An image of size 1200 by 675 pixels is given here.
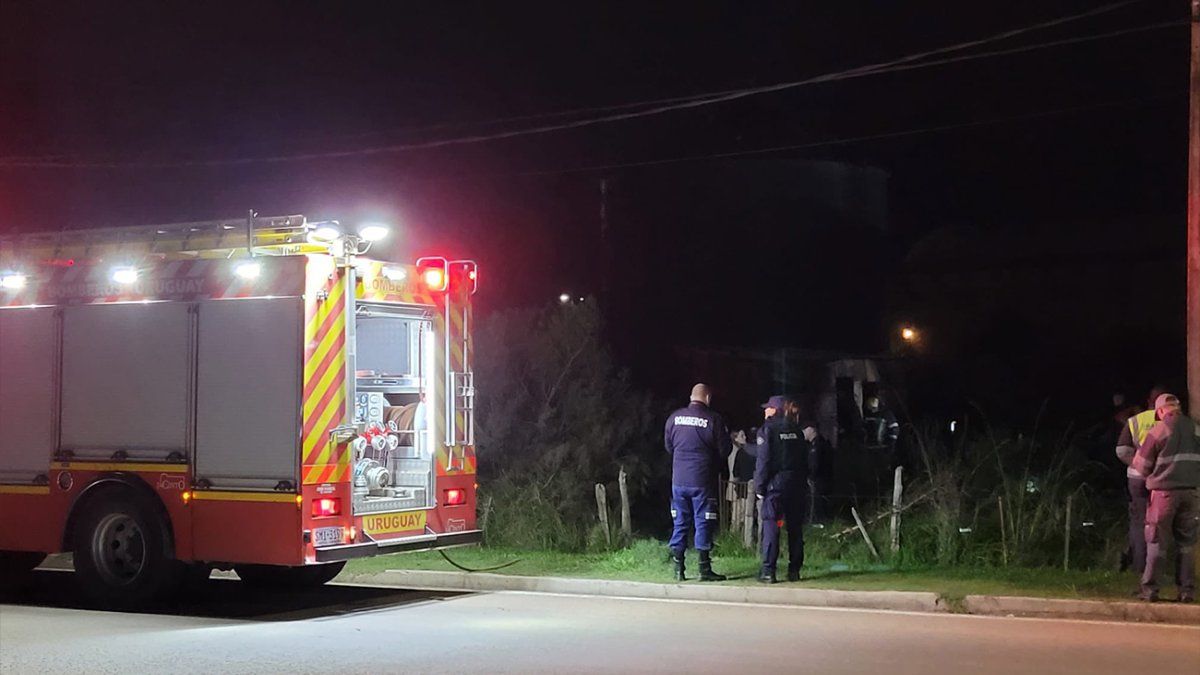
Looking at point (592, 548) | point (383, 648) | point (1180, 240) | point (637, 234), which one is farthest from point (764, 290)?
point (383, 648)

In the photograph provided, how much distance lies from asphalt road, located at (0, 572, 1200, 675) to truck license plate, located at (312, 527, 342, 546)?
637mm

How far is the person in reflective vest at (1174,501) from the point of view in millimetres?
9508

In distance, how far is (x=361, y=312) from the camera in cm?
979

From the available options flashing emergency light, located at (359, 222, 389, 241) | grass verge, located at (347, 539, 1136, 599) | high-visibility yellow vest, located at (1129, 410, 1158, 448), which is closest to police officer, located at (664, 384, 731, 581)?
grass verge, located at (347, 539, 1136, 599)

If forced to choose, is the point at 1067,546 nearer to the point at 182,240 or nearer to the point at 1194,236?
the point at 1194,236

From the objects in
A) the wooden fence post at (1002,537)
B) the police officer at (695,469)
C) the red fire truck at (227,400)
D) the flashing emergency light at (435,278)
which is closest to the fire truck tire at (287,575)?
the red fire truck at (227,400)

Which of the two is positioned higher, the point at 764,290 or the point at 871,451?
the point at 764,290

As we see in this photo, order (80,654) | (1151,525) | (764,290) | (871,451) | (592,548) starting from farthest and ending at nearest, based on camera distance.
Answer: (764,290), (871,451), (592,548), (1151,525), (80,654)

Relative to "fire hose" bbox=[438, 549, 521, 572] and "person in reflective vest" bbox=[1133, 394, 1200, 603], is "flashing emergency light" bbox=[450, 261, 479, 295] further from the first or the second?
"person in reflective vest" bbox=[1133, 394, 1200, 603]

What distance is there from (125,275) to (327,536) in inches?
117

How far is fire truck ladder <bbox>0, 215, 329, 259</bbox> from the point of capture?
9.41 metres

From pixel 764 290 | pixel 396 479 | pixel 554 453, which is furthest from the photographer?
pixel 764 290

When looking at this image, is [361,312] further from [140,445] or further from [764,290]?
[764,290]

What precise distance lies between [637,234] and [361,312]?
24.7 meters
